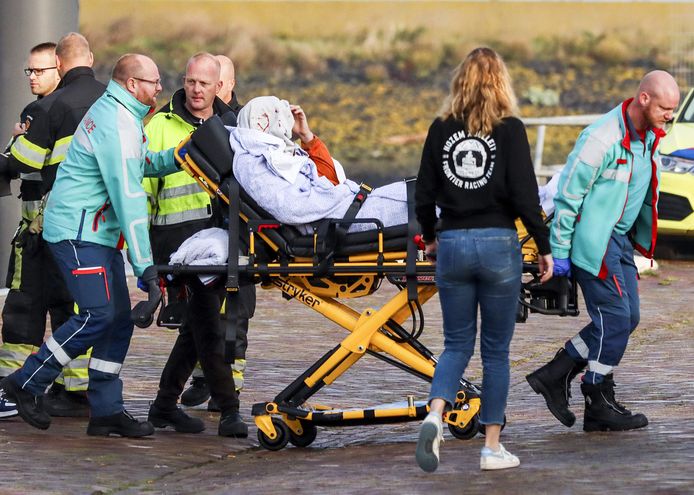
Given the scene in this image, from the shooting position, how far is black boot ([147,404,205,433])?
8305 mm

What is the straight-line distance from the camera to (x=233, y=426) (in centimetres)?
812

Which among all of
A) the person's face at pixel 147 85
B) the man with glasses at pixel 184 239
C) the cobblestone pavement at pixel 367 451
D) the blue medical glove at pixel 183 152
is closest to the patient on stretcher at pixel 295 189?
the blue medical glove at pixel 183 152

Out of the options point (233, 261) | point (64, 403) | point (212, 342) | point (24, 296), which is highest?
point (233, 261)

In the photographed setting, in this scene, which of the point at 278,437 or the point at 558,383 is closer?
the point at 278,437

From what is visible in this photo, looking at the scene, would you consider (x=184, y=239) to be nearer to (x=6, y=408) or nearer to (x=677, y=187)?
(x=6, y=408)

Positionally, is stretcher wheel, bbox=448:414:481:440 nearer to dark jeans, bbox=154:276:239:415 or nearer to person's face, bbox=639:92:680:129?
dark jeans, bbox=154:276:239:415

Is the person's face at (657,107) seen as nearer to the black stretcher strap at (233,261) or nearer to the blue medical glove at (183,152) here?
the black stretcher strap at (233,261)

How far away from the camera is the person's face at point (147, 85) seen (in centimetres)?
797

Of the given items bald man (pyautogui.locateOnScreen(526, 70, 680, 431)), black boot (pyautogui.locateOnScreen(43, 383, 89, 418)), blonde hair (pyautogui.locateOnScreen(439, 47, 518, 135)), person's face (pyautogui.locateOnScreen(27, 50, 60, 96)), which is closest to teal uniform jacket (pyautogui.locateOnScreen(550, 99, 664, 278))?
bald man (pyautogui.locateOnScreen(526, 70, 680, 431))

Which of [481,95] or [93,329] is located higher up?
[481,95]

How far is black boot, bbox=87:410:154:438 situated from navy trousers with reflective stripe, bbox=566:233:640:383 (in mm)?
2207

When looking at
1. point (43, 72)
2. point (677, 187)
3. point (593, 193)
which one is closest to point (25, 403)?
point (43, 72)

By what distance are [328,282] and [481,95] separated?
56.1 inches

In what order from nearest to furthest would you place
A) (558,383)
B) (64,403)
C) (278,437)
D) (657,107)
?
(657,107)
(278,437)
(558,383)
(64,403)
